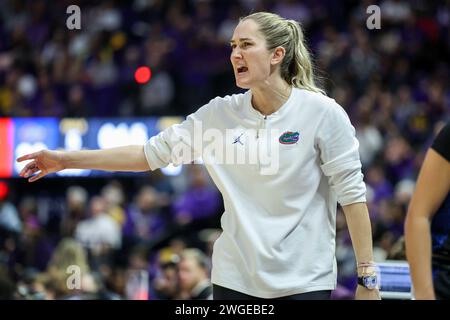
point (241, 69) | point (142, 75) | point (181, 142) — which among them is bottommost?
point (181, 142)

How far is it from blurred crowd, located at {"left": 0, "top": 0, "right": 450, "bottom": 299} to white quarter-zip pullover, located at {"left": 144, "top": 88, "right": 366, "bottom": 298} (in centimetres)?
397

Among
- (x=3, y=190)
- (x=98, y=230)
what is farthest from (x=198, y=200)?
(x=3, y=190)

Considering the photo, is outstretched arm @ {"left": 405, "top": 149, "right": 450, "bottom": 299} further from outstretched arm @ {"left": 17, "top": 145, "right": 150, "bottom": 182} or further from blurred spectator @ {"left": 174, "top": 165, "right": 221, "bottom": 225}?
blurred spectator @ {"left": 174, "top": 165, "right": 221, "bottom": 225}

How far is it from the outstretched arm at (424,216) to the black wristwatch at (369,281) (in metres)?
0.72

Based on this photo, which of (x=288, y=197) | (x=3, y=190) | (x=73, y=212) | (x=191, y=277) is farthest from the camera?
(x=3, y=190)

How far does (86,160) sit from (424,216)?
1.63m

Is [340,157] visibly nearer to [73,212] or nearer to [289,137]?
[289,137]

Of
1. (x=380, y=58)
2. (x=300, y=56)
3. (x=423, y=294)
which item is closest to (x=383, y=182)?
(x=380, y=58)

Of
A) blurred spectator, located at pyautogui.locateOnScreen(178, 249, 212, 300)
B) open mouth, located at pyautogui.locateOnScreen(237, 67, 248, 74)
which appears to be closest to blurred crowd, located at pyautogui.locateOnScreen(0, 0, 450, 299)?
blurred spectator, located at pyautogui.locateOnScreen(178, 249, 212, 300)

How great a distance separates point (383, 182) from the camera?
9781 millimetres

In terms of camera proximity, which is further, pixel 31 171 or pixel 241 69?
pixel 31 171

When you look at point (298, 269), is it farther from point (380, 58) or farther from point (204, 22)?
point (204, 22)

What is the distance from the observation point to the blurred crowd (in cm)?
912

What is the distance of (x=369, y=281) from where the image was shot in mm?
3641
